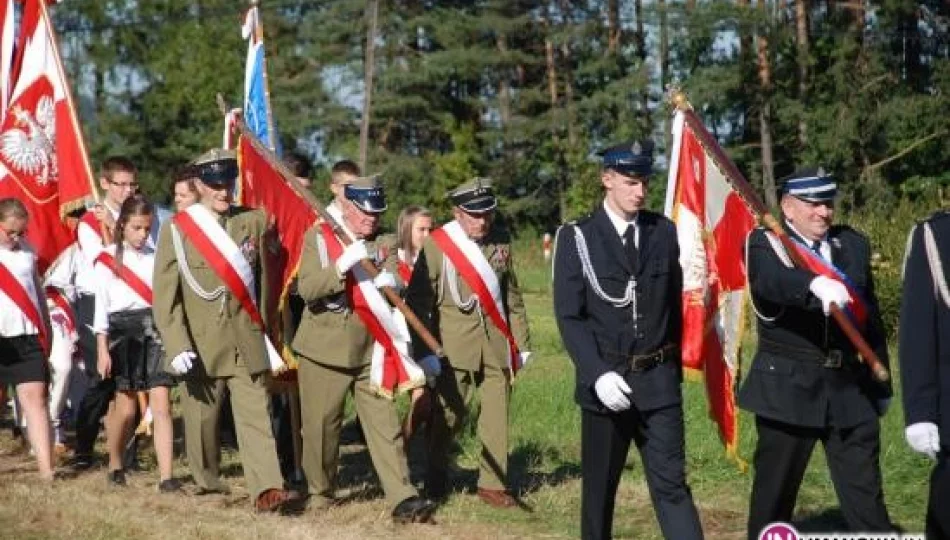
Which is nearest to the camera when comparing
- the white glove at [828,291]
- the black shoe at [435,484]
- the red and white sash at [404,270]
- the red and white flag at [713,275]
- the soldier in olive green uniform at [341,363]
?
the white glove at [828,291]

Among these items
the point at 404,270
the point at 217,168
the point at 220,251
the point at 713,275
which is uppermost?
the point at 217,168

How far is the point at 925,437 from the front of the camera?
564 centimetres

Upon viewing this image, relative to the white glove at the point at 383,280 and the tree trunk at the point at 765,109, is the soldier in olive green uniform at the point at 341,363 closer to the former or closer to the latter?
the white glove at the point at 383,280

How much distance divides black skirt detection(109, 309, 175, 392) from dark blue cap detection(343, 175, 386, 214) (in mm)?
1791

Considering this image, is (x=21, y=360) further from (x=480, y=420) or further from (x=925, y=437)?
(x=925, y=437)

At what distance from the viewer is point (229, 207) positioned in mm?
9539

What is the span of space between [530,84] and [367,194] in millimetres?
41701

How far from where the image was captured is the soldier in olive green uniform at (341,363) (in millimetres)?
9117

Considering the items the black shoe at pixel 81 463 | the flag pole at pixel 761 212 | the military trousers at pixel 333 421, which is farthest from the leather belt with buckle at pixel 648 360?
the black shoe at pixel 81 463

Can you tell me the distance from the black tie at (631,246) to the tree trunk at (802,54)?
106ft

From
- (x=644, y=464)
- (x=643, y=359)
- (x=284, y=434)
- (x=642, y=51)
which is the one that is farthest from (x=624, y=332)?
(x=642, y=51)

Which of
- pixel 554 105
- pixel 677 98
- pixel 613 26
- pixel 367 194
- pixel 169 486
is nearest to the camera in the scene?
pixel 677 98

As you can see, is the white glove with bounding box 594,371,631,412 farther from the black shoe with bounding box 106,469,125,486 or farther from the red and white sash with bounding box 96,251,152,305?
the black shoe with bounding box 106,469,125,486

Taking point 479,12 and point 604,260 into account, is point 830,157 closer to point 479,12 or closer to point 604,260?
point 479,12
